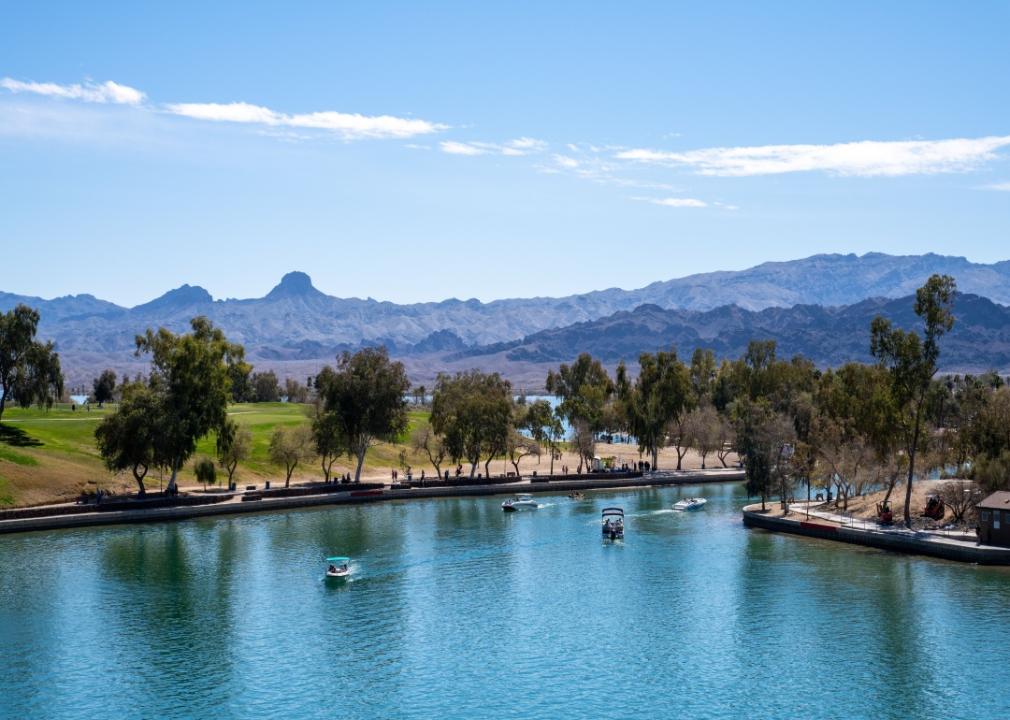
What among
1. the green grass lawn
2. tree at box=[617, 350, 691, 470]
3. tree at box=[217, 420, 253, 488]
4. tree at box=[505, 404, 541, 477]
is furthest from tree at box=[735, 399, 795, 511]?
the green grass lawn

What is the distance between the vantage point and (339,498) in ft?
463

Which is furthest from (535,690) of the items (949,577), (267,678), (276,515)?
(276,515)

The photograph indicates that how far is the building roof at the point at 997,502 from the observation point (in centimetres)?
9181

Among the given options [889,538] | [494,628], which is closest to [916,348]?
[889,538]

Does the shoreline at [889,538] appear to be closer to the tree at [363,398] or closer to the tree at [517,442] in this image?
the tree at [517,442]

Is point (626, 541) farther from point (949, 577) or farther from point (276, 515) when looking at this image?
point (276, 515)

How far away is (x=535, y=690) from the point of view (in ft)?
200

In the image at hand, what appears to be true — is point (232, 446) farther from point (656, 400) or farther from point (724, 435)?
point (724, 435)

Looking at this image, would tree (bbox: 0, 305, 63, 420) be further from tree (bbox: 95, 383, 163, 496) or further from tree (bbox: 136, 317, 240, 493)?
tree (bbox: 136, 317, 240, 493)

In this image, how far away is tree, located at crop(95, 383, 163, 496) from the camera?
12544cm

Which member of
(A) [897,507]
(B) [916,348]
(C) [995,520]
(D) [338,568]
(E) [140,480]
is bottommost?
(D) [338,568]

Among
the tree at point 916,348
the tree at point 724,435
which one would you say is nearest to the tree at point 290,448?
the tree at point 724,435

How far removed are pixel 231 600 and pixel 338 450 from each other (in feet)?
223

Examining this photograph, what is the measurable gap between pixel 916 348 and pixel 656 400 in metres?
71.4
